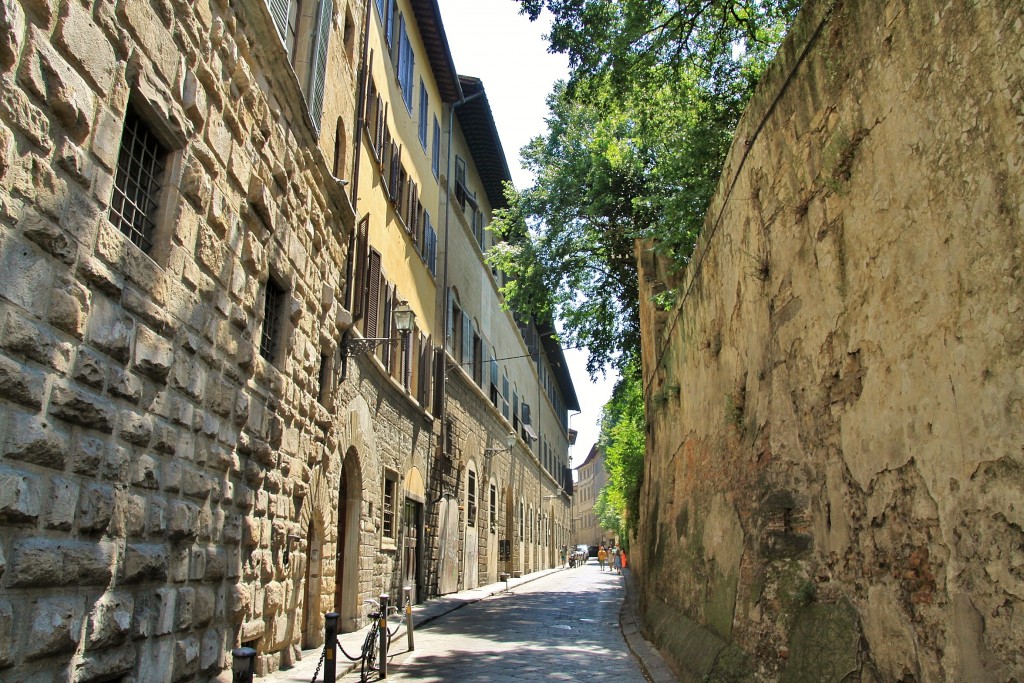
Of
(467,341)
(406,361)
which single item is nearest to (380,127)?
(406,361)

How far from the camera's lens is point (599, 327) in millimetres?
20156

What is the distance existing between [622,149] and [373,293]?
8.76 m

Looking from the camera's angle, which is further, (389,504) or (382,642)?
(389,504)

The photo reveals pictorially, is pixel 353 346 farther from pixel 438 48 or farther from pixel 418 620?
pixel 438 48

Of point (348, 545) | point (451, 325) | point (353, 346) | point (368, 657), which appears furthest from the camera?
point (451, 325)

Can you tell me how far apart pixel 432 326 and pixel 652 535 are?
779cm

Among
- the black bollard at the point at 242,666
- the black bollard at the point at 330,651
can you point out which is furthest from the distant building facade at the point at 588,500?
the black bollard at the point at 242,666

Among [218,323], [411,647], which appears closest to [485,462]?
[411,647]

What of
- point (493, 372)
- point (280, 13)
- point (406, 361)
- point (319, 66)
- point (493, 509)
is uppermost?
point (493, 372)

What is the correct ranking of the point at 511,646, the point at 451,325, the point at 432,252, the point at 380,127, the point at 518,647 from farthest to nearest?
the point at 451,325, the point at 432,252, the point at 380,127, the point at 511,646, the point at 518,647

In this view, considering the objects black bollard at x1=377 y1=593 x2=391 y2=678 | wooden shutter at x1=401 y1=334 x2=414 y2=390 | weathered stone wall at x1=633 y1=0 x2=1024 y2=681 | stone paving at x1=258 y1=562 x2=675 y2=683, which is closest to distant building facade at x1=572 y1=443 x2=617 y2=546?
stone paving at x1=258 y1=562 x2=675 y2=683

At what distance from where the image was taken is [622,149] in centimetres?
1850

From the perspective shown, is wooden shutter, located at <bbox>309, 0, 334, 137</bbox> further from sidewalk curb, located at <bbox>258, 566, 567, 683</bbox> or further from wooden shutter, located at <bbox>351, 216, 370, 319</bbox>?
sidewalk curb, located at <bbox>258, 566, 567, 683</bbox>

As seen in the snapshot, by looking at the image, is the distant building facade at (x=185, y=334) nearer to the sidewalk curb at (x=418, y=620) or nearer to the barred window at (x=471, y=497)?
the sidewalk curb at (x=418, y=620)
